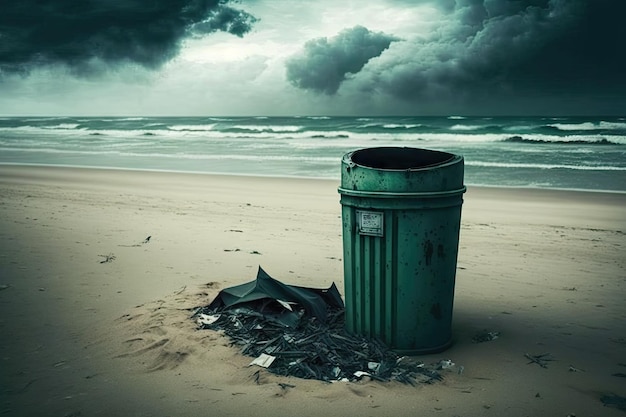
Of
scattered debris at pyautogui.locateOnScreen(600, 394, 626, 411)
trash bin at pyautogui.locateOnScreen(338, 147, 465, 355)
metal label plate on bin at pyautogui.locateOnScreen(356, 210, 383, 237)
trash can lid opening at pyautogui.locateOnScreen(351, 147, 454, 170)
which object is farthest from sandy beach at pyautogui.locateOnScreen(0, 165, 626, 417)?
trash can lid opening at pyautogui.locateOnScreen(351, 147, 454, 170)

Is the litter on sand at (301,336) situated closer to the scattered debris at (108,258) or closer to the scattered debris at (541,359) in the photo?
the scattered debris at (541,359)

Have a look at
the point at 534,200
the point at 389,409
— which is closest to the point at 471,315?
the point at 389,409

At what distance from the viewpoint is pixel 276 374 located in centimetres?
307

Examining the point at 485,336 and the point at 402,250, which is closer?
A: the point at 402,250

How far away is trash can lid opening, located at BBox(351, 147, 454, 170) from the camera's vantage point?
146 inches

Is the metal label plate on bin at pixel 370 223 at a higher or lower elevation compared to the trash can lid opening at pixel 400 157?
lower

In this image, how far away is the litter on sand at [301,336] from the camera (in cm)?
310

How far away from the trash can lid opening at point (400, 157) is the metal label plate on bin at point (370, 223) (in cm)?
60

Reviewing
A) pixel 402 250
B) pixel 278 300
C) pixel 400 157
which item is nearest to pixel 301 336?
pixel 278 300

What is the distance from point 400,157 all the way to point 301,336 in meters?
1.44

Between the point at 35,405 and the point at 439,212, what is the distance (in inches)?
97.4

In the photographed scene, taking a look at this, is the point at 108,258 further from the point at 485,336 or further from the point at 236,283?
the point at 485,336

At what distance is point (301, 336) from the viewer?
346 cm

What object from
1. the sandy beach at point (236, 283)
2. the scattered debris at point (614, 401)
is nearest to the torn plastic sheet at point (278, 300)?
the sandy beach at point (236, 283)
